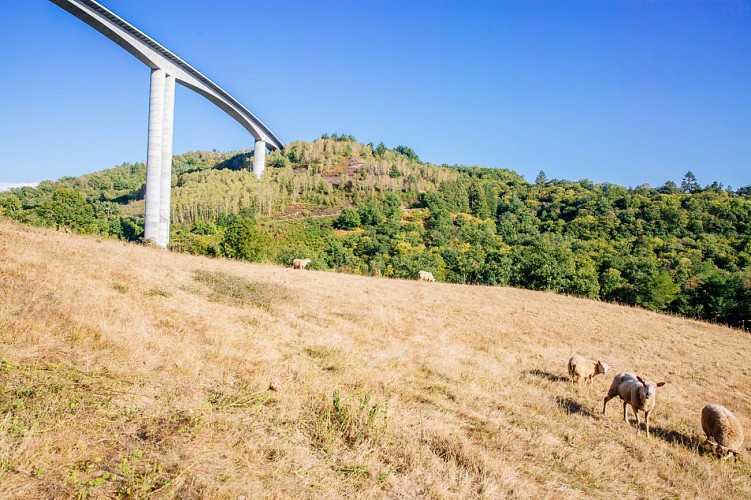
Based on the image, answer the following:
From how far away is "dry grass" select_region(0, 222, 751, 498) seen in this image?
3531 mm

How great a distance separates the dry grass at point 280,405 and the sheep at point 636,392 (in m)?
0.44

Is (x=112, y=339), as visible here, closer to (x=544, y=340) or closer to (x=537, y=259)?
(x=544, y=340)

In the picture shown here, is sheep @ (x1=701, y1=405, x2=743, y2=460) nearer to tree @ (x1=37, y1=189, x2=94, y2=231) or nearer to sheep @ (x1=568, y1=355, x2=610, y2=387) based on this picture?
sheep @ (x1=568, y1=355, x2=610, y2=387)

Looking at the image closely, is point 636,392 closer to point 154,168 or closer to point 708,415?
point 708,415

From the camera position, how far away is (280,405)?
5066 mm

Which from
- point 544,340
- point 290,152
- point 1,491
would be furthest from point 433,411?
point 290,152

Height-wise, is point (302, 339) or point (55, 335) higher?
point (55, 335)

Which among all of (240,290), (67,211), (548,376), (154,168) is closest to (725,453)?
(548,376)

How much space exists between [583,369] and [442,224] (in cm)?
6467

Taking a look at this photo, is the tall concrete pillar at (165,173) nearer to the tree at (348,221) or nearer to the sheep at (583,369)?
the sheep at (583,369)

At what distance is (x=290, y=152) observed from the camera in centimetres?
10881

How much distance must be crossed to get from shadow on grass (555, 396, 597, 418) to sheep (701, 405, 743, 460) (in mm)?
2009

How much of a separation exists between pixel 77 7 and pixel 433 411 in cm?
3436

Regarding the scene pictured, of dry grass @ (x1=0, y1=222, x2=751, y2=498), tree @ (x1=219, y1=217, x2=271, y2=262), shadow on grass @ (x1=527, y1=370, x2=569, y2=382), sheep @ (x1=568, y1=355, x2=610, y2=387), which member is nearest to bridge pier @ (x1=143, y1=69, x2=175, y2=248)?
tree @ (x1=219, y1=217, x2=271, y2=262)
